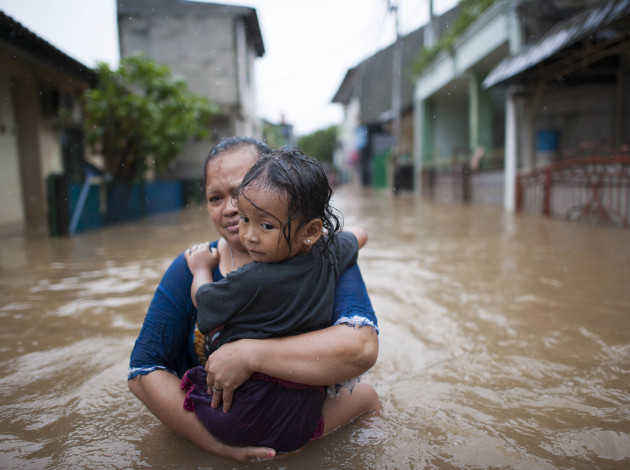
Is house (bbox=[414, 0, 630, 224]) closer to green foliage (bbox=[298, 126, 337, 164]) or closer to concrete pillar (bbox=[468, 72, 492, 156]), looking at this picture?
concrete pillar (bbox=[468, 72, 492, 156])

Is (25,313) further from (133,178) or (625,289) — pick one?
(133,178)

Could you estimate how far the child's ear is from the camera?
159cm

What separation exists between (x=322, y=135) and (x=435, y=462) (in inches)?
3425

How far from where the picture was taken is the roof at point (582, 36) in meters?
7.55

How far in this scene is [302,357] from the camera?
1.60 meters

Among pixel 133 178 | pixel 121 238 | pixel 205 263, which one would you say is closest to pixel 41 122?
pixel 133 178

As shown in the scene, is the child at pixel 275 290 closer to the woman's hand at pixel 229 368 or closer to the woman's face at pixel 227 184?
the woman's hand at pixel 229 368

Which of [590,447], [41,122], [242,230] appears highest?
[41,122]

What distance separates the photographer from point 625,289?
4.19m

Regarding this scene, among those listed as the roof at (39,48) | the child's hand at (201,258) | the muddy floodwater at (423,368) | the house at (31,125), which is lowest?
the muddy floodwater at (423,368)

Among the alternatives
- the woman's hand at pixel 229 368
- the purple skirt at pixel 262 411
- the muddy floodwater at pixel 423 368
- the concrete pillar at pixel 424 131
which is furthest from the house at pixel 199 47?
the woman's hand at pixel 229 368

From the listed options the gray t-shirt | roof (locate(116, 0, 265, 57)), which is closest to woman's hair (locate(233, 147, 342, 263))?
the gray t-shirt

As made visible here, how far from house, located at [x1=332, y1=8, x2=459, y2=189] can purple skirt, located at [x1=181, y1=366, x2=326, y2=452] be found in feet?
71.9

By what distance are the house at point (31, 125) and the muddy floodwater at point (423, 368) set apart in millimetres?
6798
